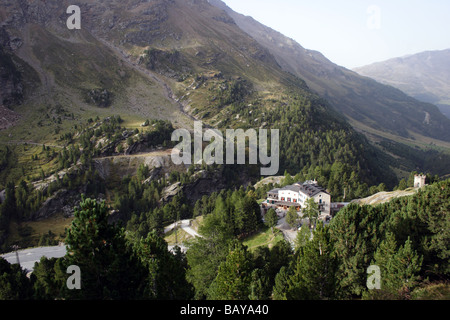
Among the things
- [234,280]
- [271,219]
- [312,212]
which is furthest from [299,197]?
[234,280]

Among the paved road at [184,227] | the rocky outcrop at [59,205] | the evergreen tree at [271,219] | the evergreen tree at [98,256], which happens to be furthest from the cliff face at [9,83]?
the evergreen tree at [98,256]

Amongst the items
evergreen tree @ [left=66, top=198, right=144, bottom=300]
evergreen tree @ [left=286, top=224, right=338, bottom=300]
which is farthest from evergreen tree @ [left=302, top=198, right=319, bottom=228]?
evergreen tree @ [left=66, top=198, right=144, bottom=300]

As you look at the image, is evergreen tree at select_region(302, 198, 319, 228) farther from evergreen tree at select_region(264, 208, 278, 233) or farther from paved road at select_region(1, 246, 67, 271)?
paved road at select_region(1, 246, 67, 271)

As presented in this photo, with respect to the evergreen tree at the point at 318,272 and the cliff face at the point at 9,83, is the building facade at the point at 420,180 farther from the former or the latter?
the cliff face at the point at 9,83

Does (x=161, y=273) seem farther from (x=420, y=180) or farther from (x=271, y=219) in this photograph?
(x=420, y=180)

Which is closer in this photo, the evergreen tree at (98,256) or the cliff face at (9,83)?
the evergreen tree at (98,256)

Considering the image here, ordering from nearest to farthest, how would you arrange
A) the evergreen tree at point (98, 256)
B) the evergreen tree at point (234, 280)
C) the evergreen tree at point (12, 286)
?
the evergreen tree at point (98, 256)
the evergreen tree at point (12, 286)
the evergreen tree at point (234, 280)
